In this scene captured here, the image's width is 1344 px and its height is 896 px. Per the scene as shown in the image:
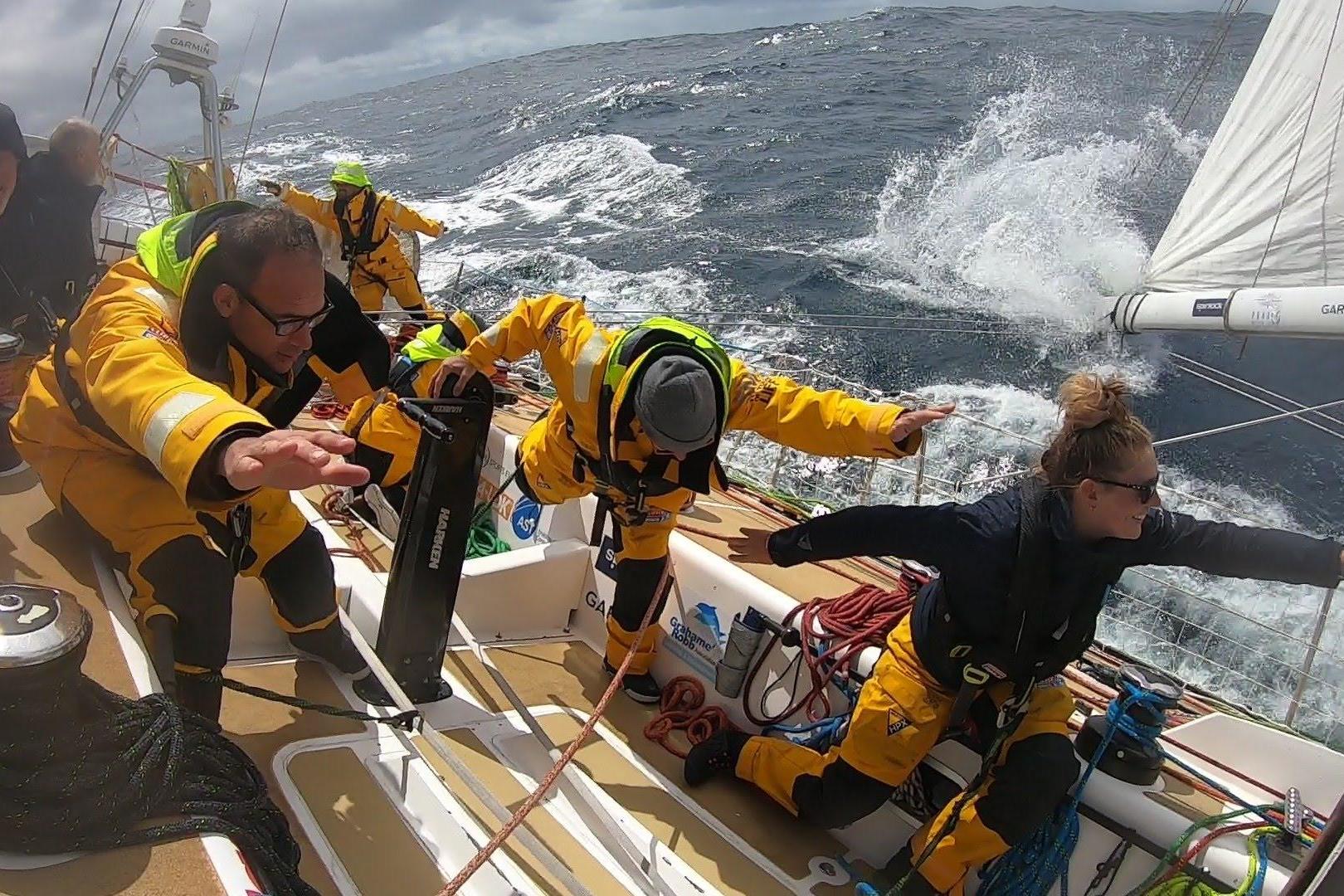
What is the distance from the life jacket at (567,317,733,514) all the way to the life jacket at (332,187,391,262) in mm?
4549

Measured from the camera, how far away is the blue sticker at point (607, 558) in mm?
3451

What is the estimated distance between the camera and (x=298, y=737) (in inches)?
92.7

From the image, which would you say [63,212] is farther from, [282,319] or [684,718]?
[684,718]

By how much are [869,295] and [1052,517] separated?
31.8 ft

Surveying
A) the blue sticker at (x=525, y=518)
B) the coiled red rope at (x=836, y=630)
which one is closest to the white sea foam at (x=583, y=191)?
the blue sticker at (x=525, y=518)

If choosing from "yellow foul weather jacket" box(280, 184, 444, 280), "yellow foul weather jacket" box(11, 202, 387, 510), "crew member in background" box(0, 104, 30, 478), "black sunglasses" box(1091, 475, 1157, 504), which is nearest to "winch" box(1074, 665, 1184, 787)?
"black sunglasses" box(1091, 475, 1157, 504)

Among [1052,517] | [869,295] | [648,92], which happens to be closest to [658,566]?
[1052,517]

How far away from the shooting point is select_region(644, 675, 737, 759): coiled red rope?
302 centimetres

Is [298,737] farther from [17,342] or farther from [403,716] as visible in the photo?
[17,342]

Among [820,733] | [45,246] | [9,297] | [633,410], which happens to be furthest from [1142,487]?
[45,246]

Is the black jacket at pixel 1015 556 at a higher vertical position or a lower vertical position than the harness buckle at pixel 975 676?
higher

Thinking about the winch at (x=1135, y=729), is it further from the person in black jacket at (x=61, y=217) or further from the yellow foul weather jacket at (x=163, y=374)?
the person in black jacket at (x=61, y=217)

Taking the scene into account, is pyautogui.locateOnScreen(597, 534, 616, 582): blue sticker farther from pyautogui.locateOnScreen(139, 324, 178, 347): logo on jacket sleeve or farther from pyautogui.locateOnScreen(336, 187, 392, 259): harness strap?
pyautogui.locateOnScreen(336, 187, 392, 259): harness strap

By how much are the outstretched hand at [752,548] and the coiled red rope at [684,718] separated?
824mm
